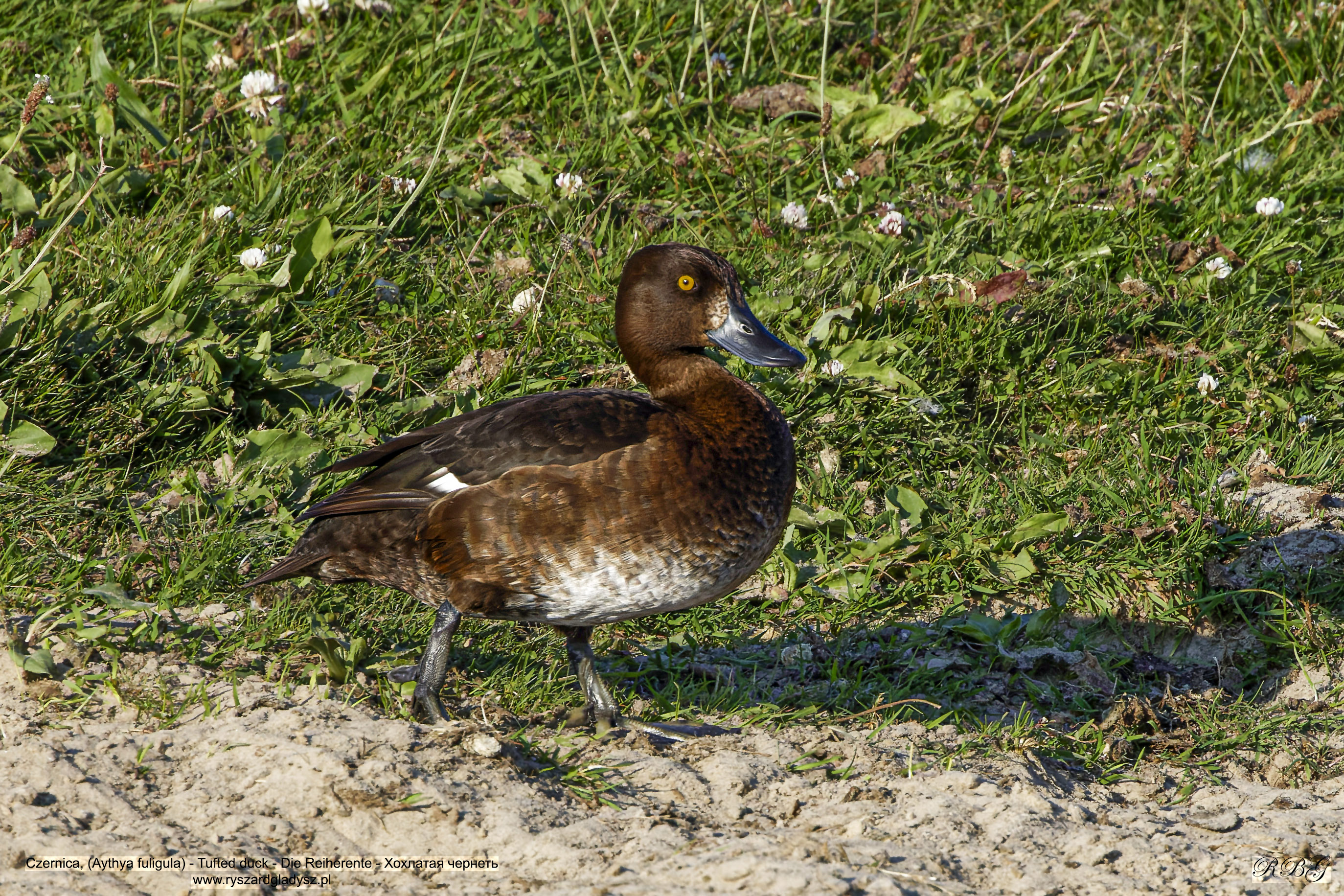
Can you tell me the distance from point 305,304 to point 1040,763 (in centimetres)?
320

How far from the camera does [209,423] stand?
4.64 metres

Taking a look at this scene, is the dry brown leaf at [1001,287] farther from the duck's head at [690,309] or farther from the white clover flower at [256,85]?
the white clover flower at [256,85]

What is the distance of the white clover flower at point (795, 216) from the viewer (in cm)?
561

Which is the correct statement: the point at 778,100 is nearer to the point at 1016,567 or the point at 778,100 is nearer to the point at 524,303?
the point at 524,303

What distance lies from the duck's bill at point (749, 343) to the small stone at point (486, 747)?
1378 mm

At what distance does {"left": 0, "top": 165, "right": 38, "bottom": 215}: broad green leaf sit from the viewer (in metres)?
4.96

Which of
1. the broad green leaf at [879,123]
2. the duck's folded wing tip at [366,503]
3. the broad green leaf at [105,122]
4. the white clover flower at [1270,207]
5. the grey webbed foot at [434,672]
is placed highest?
the broad green leaf at [105,122]

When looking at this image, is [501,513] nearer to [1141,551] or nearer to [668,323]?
[668,323]

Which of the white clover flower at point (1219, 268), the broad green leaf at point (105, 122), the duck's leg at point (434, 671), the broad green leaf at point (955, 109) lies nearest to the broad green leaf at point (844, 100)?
the broad green leaf at point (955, 109)

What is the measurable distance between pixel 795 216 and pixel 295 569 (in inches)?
112

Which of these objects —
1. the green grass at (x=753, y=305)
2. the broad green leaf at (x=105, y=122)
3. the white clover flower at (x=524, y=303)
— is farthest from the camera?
the broad green leaf at (x=105, y=122)

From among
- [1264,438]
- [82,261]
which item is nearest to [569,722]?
[82,261]

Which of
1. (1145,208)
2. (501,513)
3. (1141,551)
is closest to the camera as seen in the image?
(501,513)

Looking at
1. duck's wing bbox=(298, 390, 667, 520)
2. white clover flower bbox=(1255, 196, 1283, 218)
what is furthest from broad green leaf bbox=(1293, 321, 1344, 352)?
duck's wing bbox=(298, 390, 667, 520)
